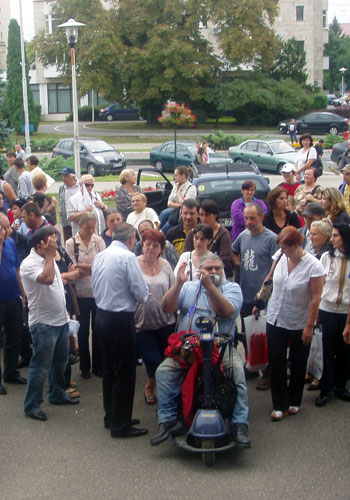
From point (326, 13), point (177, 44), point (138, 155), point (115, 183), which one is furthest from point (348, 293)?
point (326, 13)

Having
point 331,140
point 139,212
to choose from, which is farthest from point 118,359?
point 331,140

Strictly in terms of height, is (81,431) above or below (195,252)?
below

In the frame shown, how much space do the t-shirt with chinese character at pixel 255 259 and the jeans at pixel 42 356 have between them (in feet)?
6.80

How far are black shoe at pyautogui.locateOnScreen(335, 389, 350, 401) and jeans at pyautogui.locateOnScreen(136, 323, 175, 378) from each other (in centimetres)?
181

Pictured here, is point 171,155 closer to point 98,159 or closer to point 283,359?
point 98,159

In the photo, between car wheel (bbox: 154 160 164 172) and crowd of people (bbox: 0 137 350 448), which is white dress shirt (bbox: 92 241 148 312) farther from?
car wheel (bbox: 154 160 164 172)

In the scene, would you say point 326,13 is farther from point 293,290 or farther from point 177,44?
point 293,290

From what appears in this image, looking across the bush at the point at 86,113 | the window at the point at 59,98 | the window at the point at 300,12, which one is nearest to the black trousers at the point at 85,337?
the window at the point at 300,12

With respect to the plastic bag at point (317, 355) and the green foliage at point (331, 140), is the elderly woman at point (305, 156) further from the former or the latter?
the green foliage at point (331, 140)

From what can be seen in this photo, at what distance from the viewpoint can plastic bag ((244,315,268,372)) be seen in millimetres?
6828

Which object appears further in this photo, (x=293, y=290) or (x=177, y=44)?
(x=177, y=44)

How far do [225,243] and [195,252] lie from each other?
997 millimetres

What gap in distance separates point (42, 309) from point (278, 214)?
3.23 meters

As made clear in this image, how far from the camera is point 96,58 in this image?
49219mm
